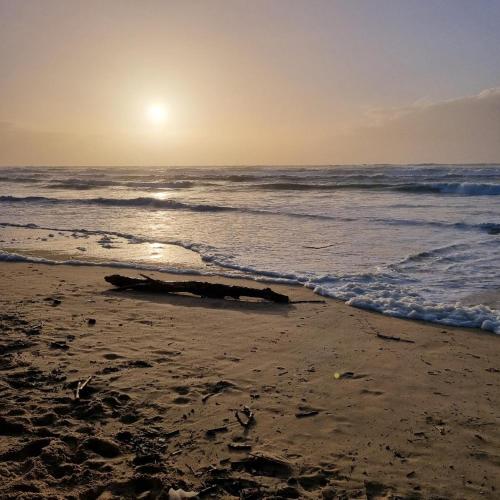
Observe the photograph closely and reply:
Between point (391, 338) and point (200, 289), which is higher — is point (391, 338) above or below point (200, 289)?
below

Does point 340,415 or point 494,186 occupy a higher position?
point 494,186

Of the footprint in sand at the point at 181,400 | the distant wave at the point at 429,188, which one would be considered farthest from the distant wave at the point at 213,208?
the distant wave at the point at 429,188

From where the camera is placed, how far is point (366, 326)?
5.76 meters

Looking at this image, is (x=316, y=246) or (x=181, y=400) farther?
(x=316, y=246)

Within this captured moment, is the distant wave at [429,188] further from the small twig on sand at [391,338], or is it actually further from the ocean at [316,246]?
the small twig on sand at [391,338]

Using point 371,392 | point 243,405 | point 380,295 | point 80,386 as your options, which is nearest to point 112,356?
point 80,386

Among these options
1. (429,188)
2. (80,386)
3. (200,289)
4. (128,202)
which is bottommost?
(80,386)

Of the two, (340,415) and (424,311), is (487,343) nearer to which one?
(424,311)

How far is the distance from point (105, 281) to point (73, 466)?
5140mm

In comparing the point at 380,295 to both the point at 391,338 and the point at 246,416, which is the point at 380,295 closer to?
the point at 391,338

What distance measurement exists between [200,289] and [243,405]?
133 inches

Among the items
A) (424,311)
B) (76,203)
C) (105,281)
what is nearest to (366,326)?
(424,311)

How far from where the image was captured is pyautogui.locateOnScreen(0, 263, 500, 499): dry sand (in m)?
2.80

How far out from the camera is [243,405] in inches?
144
